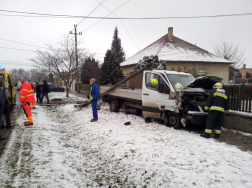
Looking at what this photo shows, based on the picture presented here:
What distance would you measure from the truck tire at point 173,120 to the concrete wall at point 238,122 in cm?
189

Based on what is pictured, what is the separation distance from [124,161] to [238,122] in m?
4.56

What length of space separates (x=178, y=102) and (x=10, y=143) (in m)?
5.36

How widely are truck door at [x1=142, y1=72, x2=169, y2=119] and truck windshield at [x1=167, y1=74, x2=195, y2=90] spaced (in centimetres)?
33

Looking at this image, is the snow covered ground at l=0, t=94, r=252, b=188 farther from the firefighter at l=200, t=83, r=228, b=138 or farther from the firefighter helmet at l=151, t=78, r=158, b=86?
the firefighter helmet at l=151, t=78, r=158, b=86

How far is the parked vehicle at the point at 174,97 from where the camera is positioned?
19.8ft

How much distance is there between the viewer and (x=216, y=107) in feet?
17.4

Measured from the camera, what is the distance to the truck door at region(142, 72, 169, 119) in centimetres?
689

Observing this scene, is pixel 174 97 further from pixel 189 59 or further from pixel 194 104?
pixel 189 59

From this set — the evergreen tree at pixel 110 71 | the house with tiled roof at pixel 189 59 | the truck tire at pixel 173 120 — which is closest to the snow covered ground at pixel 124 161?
the truck tire at pixel 173 120

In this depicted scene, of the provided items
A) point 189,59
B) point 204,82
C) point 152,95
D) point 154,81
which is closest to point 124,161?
point 152,95

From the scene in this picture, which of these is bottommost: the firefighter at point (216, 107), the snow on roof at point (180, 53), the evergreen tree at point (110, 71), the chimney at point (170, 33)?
the firefighter at point (216, 107)

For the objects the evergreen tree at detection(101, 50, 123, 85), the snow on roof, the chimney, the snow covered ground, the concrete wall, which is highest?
the chimney

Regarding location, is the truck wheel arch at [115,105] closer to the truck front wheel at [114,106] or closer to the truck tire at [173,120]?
the truck front wheel at [114,106]

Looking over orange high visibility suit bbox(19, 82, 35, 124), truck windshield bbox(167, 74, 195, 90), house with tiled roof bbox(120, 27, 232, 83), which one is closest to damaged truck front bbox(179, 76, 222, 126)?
truck windshield bbox(167, 74, 195, 90)
